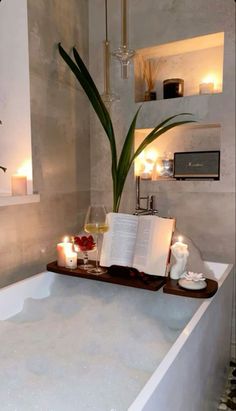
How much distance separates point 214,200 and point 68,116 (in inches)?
47.6

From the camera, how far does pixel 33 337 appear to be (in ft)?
4.76

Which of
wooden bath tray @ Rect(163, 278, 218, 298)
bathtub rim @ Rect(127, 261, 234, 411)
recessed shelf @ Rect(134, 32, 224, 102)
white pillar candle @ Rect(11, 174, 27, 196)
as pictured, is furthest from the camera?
recessed shelf @ Rect(134, 32, 224, 102)

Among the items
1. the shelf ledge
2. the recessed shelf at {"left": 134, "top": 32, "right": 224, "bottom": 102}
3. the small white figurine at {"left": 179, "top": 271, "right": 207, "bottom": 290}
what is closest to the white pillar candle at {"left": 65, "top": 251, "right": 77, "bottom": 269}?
the shelf ledge

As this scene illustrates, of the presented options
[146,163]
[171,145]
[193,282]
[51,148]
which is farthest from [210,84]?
[193,282]

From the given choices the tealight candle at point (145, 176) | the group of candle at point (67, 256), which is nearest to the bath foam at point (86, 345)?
the group of candle at point (67, 256)

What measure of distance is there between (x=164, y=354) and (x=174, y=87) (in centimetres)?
178

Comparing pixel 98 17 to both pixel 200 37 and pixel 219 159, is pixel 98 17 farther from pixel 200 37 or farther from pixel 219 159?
pixel 219 159

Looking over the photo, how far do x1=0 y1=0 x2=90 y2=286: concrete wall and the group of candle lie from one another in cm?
24

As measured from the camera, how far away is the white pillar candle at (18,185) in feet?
6.25

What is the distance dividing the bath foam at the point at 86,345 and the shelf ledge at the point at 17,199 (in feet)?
1.76

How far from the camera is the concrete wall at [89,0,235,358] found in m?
2.08

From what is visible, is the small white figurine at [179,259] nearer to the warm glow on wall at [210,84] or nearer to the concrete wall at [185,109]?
the concrete wall at [185,109]

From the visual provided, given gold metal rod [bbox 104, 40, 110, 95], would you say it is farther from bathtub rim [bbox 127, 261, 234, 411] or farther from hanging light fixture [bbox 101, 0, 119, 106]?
bathtub rim [bbox 127, 261, 234, 411]

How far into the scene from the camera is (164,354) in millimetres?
1297
